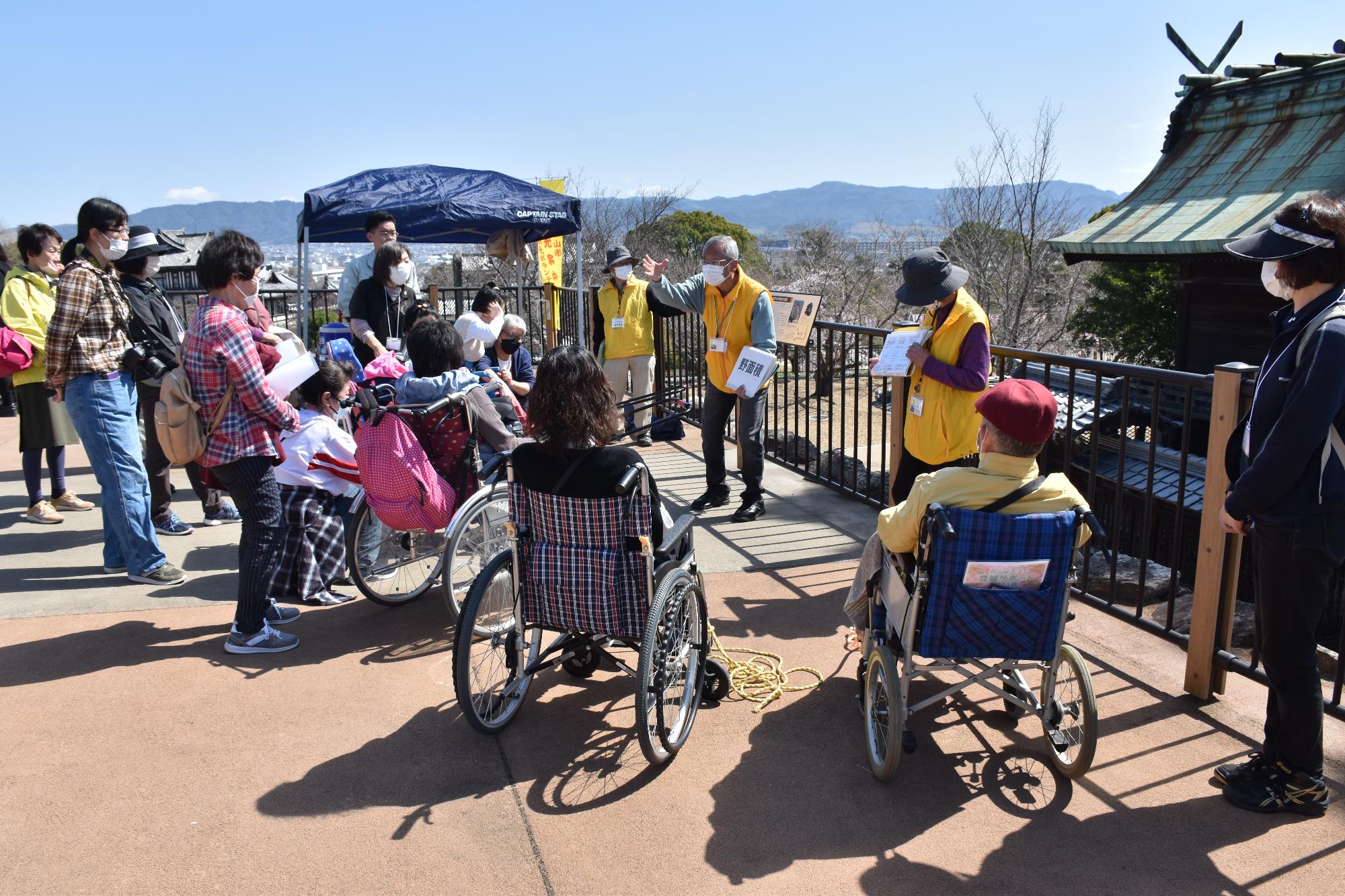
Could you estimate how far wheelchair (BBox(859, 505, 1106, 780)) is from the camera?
279cm

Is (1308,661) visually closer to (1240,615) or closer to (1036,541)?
(1036,541)

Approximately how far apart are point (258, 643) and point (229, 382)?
3.77 feet

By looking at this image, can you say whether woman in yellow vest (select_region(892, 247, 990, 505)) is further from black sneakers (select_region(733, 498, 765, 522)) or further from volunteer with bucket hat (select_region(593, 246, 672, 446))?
volunteer with bucket hat (select_region(593, 246, 672, 446))

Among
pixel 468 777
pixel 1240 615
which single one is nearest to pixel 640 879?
pixel 468 777

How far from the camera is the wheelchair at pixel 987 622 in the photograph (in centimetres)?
279

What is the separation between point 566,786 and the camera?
10.3 ft

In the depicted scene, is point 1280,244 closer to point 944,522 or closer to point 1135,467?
point 944,522

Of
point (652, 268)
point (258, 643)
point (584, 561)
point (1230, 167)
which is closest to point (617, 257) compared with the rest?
point (652, 268)

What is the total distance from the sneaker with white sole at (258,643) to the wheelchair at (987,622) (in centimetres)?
259

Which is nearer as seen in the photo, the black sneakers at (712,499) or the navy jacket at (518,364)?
the black sneakers at (712,499)

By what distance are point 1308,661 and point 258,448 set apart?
3.90m

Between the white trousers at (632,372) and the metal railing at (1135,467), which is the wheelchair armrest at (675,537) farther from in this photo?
the white trousers at (632,372)

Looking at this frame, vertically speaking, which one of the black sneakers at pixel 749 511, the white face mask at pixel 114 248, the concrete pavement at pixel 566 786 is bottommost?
the concrete pavement at pixel 566 786

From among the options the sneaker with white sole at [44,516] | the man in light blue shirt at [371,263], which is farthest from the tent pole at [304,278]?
the sneaker with white sole at [44,516]
